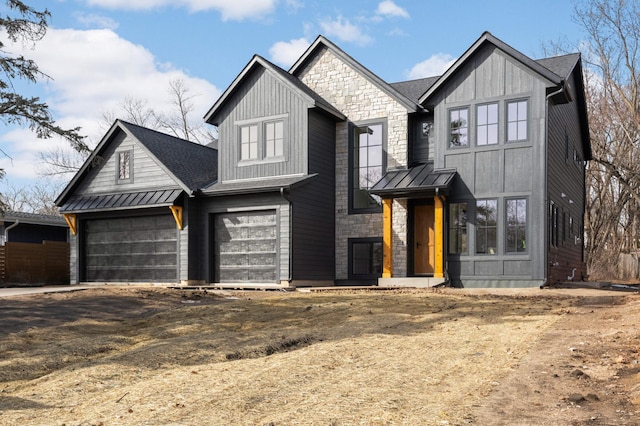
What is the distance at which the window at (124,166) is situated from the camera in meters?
21.8

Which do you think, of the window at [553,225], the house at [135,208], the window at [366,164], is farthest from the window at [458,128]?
the house at [135,208]

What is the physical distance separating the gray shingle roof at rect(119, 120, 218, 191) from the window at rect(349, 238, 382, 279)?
534 centimetres

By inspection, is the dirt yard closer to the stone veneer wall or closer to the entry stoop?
the entry stoop

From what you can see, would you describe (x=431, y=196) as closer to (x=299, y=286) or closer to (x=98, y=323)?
(x=299, y=286)

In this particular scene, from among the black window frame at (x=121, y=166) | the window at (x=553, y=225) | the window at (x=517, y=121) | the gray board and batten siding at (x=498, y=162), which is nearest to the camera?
the gray board and batten siding at (x=498, y=162)

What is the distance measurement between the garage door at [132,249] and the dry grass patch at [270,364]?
8216mm

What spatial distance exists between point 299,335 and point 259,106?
1257cm

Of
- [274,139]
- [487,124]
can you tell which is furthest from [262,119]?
[487,124]

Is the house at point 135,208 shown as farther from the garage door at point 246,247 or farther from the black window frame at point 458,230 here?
the black window frame at point 458,230

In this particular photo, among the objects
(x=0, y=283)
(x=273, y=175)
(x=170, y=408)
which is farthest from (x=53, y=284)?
(x=170, y=408)

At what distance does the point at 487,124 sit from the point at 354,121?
177 inches

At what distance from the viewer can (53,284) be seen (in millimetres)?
24141

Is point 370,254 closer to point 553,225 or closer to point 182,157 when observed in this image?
point 553,225

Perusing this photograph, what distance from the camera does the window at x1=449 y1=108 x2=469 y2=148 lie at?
18500 mm
